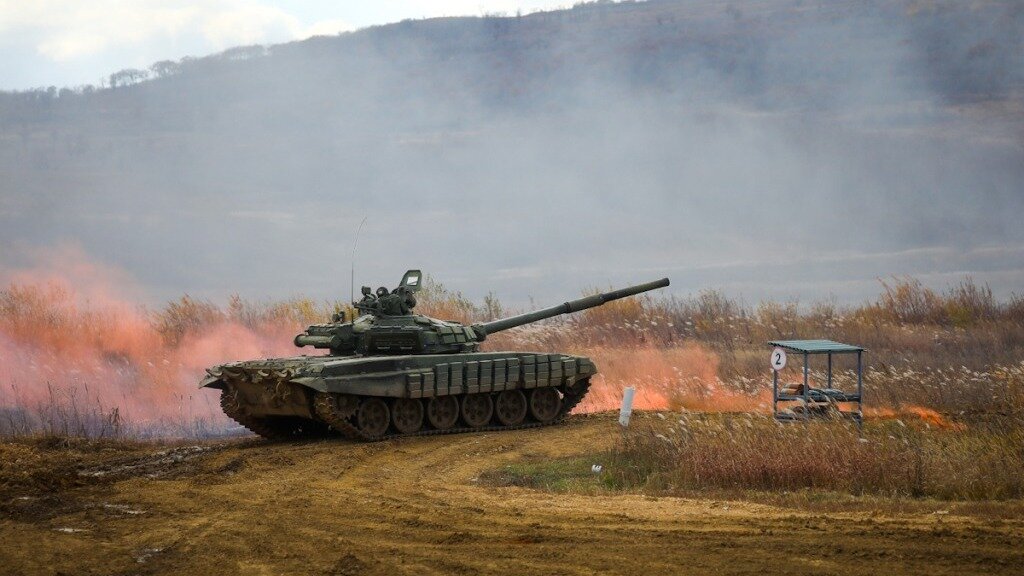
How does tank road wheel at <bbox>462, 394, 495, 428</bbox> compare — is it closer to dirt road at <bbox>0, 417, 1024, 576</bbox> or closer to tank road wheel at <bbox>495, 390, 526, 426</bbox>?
tank road wheel at <bbox>495, 390, 526, 426</bbox>

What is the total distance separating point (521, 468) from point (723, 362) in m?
12.2

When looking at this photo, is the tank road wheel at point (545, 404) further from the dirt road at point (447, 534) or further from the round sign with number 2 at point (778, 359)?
the dirt road at point (447, 534)

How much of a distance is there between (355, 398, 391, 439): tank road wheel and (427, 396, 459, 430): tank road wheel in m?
0.95

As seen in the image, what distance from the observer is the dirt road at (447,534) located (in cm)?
958

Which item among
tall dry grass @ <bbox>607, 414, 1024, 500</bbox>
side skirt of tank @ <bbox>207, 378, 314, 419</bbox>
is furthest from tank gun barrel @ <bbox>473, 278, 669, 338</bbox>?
tall dry grass @ <bbox>607, 414, 1024, 500</bbox>

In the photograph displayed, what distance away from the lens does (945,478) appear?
13414mm

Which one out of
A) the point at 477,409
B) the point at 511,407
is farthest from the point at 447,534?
the point at 511,407

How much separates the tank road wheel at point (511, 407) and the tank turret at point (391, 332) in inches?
43.2

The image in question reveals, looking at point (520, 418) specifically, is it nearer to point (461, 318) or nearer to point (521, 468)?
point (521, 468)

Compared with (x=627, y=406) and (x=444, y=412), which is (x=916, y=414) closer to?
(x=627, y=406)

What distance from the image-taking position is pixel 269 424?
70.6ft

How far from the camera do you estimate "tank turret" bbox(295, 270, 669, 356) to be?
2162 cm

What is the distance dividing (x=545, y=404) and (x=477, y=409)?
5.58ft

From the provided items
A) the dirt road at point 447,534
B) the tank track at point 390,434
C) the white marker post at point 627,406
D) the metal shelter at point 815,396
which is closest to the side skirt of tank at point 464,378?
the tank track at point 390,434
